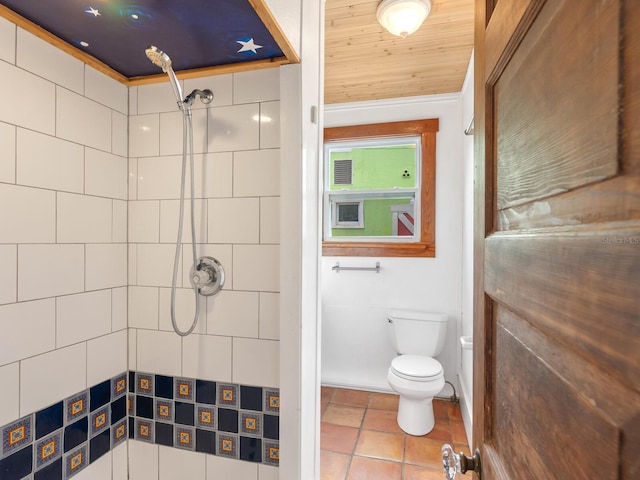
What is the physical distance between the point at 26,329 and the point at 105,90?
0.84 metres

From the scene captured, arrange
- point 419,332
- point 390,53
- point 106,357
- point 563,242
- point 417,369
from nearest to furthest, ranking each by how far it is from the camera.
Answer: point 563,242
point 106,357
point 390,53
point 417,369
point 419,332

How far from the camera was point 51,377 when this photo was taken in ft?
3.50

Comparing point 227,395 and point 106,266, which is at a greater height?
point 106,266

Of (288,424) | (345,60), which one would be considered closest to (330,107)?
(345,60)

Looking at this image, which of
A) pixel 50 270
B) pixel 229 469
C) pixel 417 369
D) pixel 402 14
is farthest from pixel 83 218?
pixel 417 369

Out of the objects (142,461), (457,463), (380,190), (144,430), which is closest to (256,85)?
(457,463)

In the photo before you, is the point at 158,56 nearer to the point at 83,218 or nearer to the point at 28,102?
the point at 28,102

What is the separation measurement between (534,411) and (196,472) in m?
1.23

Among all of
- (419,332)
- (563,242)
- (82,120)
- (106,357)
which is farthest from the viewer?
(419,332)

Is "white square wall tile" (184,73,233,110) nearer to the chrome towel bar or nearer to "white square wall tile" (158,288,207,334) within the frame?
"white square wall tile" (158,288,207,334)

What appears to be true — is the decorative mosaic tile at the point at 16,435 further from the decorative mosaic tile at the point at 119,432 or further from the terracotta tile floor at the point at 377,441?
the terracotta tile floor at the point at 377,441

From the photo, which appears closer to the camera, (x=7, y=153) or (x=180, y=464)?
(x=7, y=153)

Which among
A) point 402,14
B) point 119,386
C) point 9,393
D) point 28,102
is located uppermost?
point 402,14

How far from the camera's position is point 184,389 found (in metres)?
Result: 1.28
